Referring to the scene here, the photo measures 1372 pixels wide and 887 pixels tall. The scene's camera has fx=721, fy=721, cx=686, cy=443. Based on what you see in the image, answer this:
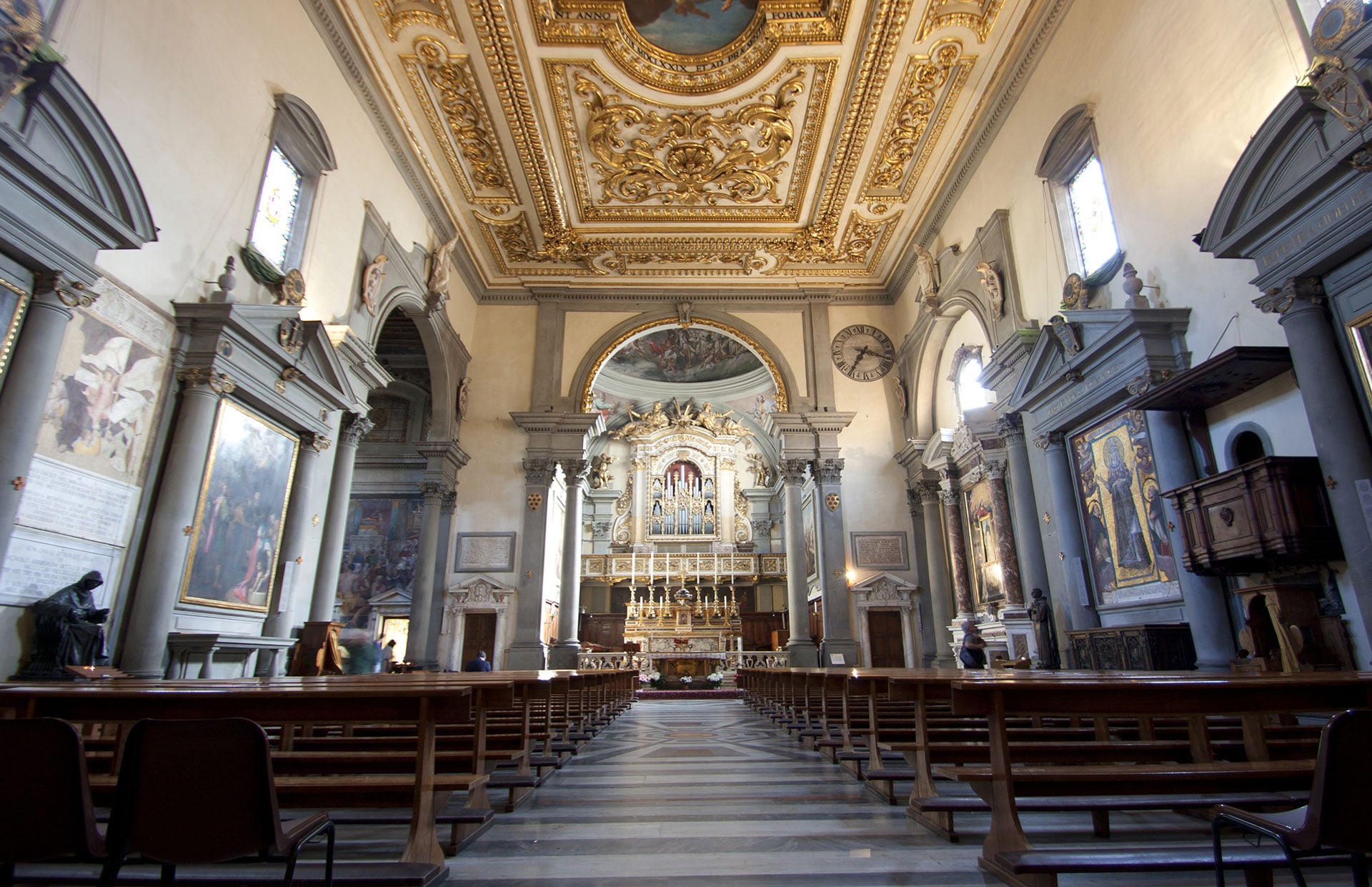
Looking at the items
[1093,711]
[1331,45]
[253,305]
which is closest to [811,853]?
[1093,711]

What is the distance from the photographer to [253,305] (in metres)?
7.47

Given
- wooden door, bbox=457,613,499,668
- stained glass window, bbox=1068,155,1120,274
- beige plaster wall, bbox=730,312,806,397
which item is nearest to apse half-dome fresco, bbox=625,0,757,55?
stained glass window, bbox=1068,155,1120,274

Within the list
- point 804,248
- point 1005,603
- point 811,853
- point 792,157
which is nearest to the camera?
point 811,853

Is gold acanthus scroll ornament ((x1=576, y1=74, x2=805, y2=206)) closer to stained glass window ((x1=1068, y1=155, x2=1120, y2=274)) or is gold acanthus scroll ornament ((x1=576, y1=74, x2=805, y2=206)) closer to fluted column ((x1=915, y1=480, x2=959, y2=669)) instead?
stained glass window ((x1=1068, y1=155, x2=1120, y2=274))

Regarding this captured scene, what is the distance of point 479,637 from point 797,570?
6.60 meters

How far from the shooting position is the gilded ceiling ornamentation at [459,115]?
34.9 ft

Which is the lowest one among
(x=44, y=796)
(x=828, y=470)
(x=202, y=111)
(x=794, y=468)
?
(x=44, y=796)

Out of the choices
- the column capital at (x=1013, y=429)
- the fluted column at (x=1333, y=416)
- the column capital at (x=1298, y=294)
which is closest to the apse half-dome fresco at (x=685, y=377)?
the column capital at (x=1013, y=429)

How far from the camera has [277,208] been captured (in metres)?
8.77

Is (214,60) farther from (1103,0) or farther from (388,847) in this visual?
(1103,0)

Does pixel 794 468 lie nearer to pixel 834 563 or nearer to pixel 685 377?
pixel 834 563

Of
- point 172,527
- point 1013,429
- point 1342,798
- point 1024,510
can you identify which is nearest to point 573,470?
point 1013,429

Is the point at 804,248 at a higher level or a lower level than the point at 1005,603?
higher

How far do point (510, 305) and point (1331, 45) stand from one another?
14294mm
